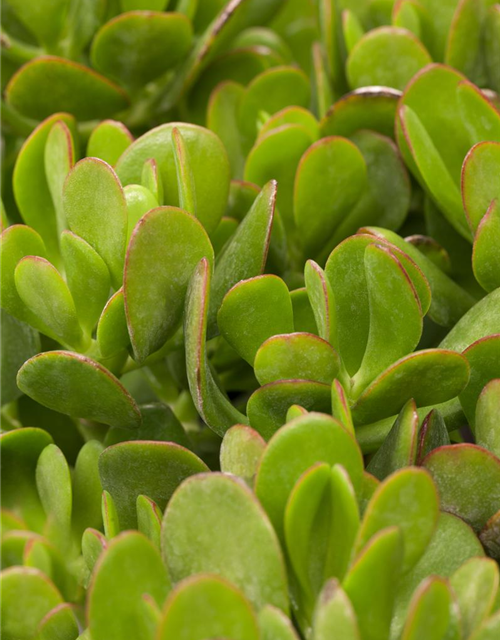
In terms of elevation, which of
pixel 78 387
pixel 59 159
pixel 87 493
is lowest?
pixel 87 493

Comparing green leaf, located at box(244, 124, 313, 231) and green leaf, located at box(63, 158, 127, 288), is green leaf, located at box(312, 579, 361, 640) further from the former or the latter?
green leaf, located at box(244, 124, 313, 231)

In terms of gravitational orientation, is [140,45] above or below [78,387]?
above

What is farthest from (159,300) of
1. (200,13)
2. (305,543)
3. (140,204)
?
(200,13)

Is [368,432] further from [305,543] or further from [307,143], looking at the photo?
[307,143]

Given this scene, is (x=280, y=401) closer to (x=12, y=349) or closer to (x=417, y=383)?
(x=417, y=383)

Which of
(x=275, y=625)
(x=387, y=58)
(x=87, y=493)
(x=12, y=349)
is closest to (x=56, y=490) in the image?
(x=87, y=493)

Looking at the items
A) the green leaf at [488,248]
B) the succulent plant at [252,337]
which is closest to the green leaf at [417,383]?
the succulent plant at [252,337]
